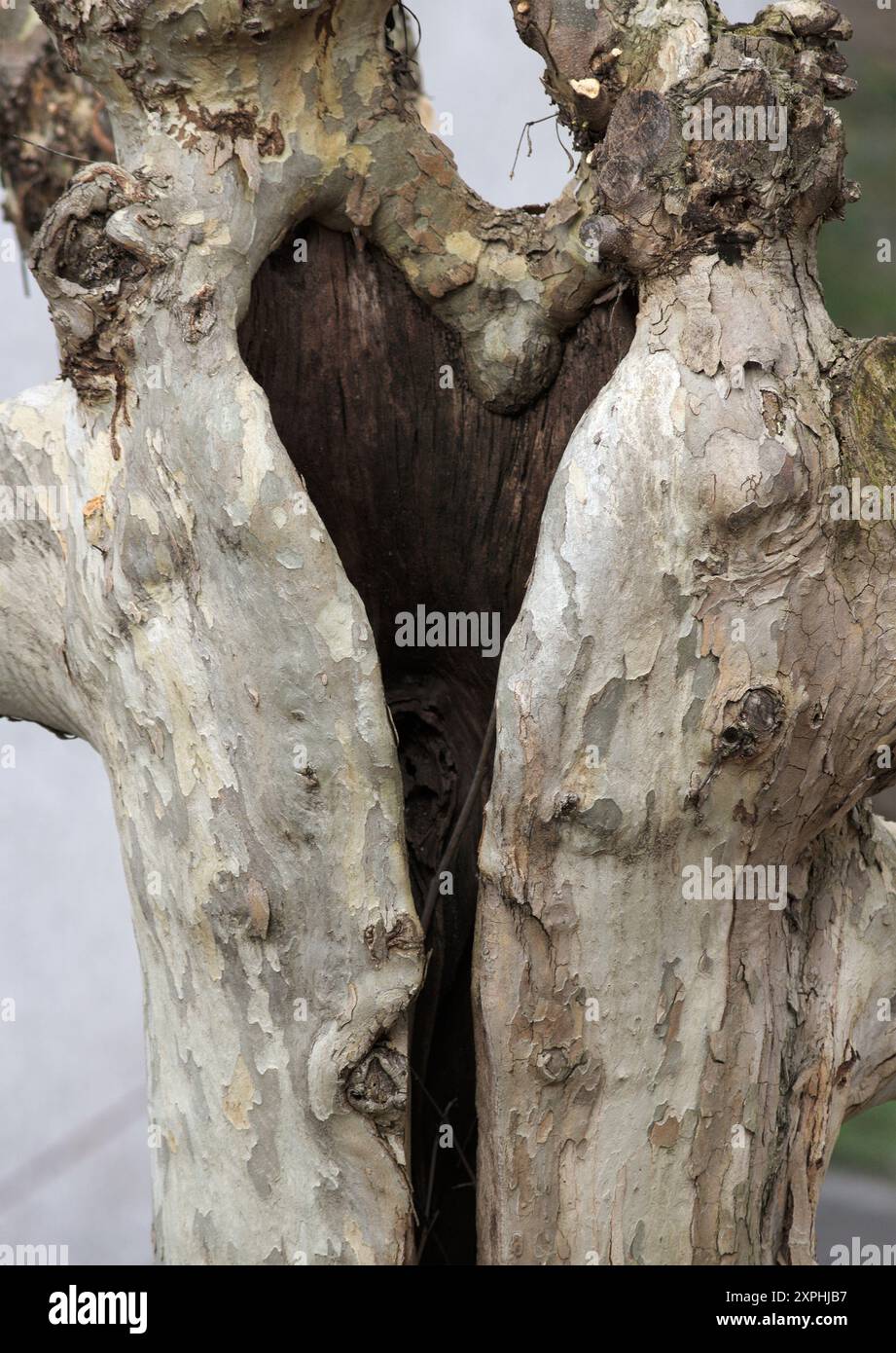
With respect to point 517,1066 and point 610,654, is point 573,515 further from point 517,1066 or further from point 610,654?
point 517,1066

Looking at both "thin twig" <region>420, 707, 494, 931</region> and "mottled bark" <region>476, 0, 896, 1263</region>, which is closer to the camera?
"mottled bark" <region>476, 0, 896, 1263</region>

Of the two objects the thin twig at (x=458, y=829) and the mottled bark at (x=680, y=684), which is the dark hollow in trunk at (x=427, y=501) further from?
the mottled bark at (x=680, y=684)

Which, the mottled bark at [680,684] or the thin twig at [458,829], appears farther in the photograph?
the thin twig at [458,829]

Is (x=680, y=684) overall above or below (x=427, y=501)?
below

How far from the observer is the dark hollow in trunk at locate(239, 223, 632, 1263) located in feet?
3.42

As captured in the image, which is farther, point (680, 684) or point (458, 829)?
point (458, 829)

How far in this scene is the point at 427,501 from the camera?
108 centimetres

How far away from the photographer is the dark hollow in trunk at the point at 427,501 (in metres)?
1.04

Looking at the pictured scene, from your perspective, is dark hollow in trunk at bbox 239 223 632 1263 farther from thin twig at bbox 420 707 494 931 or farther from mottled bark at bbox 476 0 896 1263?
mottled bark at bbox 476 0 896 1263

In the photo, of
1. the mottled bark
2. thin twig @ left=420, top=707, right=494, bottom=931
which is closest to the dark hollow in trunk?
thin twig @ left=420, top=707, right=494, bottom=931

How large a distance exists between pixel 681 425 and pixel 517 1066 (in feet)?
1.42

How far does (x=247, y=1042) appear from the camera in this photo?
901mm

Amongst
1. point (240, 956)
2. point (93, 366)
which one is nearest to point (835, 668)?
point (240, 956)

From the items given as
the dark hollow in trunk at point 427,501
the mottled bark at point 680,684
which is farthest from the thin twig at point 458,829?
the mottled bark at point 680,684
